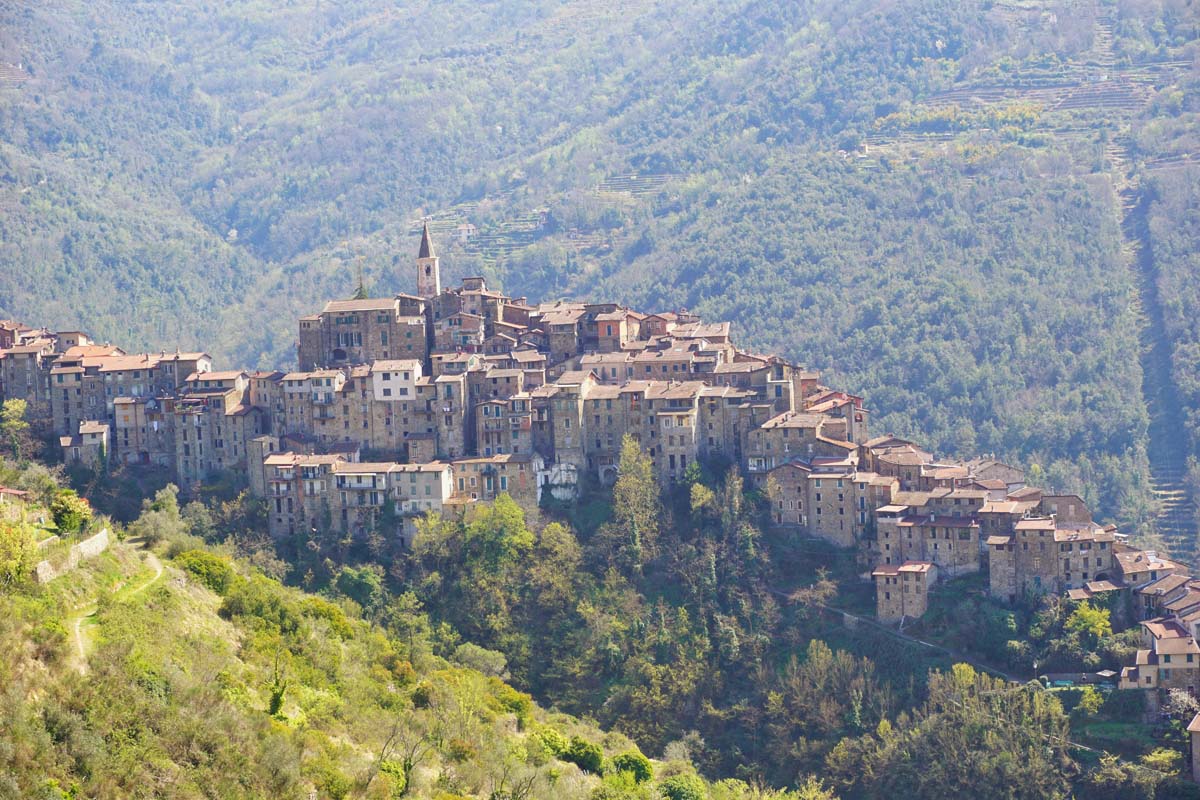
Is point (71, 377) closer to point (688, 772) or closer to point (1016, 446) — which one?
point (688, 772)

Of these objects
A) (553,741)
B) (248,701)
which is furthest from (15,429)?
(248,701)

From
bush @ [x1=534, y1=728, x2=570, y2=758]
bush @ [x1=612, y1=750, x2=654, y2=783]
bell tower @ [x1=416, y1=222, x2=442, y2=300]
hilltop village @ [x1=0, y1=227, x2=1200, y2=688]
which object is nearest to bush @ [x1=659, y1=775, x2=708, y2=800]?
bush @ [x1=612, y1=750, x2=654, y2=783]

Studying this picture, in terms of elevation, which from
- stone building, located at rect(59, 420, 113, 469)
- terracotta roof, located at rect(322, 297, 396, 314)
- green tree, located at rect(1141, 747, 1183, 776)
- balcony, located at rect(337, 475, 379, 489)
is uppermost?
terracotta roof, located at rect(322, 297, 396, 314)

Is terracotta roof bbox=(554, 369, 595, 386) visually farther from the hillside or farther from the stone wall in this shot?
the stone wall

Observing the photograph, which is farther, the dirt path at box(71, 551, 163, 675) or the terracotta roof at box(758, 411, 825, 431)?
the terracotta roof at box(758, 411, 825, 431)

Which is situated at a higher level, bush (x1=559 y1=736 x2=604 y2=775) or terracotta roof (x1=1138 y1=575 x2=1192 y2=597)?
terracotta roof (x1=1138 y1=575 x2=1192 y2=597)

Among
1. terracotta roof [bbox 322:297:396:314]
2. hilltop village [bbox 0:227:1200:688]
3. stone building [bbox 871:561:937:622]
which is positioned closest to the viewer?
stone building [bbox 871:561:937:622]

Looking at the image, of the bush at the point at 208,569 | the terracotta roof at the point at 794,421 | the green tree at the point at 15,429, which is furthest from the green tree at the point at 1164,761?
the green tree at the point at 15,429

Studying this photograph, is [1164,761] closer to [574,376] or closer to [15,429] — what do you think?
[574,376]
